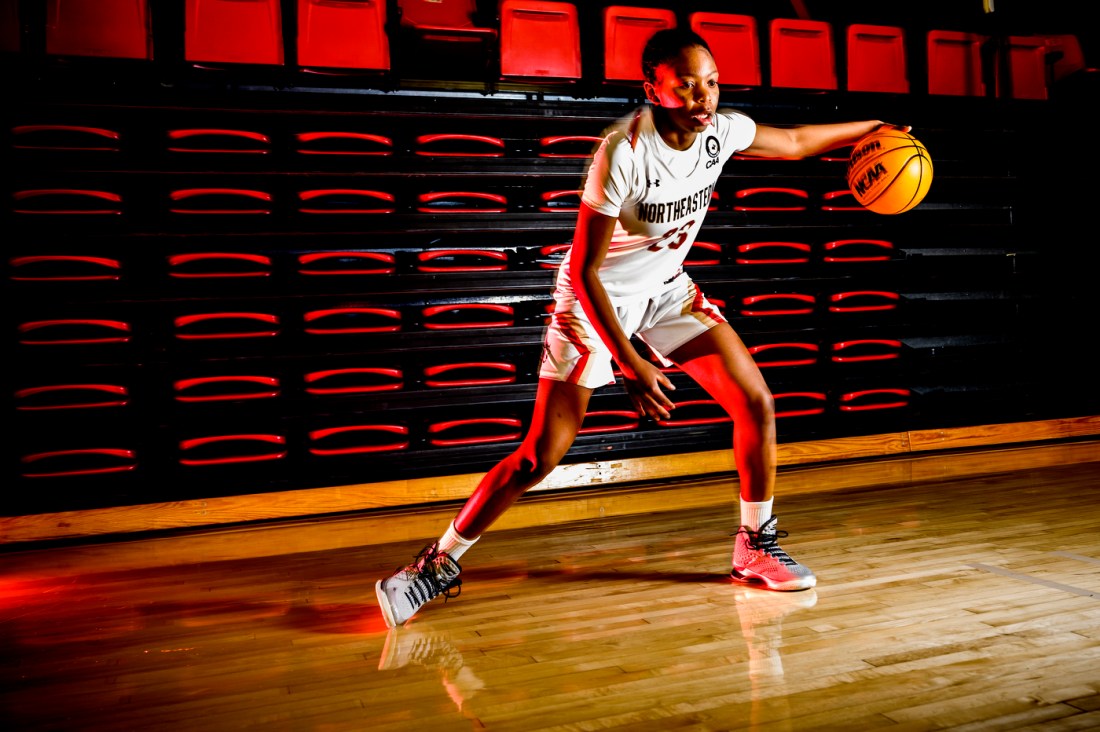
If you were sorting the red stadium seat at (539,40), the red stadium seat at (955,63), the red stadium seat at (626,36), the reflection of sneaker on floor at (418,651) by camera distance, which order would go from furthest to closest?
1. the red stadium seat at (955,63)
2. the red stadium seat at (626,36)
3. the red stadium seat at (539,40)
4. the reflection of sneaker on floor at (418,651)

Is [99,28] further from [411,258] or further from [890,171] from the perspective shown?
[890,171]

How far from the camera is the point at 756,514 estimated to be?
252 centimetres

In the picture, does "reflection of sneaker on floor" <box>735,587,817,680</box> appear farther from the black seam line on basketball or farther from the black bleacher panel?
the black bleacher panel

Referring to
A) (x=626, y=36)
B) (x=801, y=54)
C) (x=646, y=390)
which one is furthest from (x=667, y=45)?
(x=801, y=54)

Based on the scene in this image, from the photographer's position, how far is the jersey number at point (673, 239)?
7.96 feet

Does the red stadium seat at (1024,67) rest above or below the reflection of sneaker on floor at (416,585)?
above

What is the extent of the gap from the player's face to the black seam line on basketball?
5.19ft

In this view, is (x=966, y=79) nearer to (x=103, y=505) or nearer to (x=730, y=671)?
(x=730, y=671)

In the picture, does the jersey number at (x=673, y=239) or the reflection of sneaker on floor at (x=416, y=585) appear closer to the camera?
the reflection of sneaker on floor at (x=416, y=585)

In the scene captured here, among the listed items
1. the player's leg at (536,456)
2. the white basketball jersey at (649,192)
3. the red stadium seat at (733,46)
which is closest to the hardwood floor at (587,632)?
the player's leg at (536,456)

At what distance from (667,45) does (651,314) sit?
0.78 meters

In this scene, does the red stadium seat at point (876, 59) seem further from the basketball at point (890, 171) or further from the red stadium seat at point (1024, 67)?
the basketball at point (890, 171)

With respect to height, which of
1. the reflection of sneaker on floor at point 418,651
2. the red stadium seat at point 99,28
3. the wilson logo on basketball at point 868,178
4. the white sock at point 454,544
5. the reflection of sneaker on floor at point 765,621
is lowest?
the reflection of sneaker on floor at point 418,651

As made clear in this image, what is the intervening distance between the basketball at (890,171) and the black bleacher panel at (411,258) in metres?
1.39
